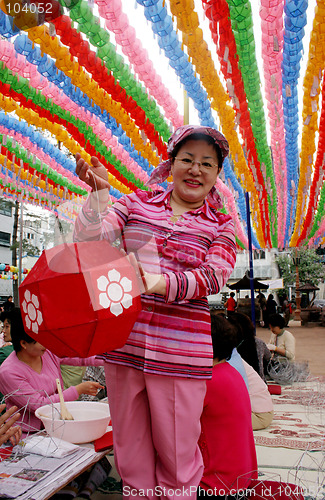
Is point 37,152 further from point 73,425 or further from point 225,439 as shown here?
point 225,439

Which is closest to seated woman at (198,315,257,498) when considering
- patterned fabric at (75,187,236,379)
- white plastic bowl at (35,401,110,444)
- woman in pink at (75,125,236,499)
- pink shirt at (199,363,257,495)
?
pink shirt at (199,363,257,495)

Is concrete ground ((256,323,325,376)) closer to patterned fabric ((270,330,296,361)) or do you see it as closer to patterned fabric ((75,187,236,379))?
patterned fabric ((270,330,296,361))

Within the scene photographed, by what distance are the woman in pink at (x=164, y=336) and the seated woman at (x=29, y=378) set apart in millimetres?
847

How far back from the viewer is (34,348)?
2.31m

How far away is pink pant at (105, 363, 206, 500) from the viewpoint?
123 cm

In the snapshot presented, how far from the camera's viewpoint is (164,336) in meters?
1.27

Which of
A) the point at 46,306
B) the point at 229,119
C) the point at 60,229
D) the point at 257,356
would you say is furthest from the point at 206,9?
the point at 257,356

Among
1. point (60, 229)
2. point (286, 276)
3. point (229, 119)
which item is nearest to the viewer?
point (60, 229)

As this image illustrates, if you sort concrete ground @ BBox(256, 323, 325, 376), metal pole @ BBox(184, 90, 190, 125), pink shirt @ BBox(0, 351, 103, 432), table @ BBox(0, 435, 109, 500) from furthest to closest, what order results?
1. concrete ground @ BBox(256, 323, 325, 376)
2. metal pole @ BBox(184, 90, 190, 125)
3. pink shirt @ BBox(0, 351, 103, 432)
4. table @ BBox(0, 435, 109, 500)

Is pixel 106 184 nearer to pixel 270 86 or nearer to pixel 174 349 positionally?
pixel 174 349

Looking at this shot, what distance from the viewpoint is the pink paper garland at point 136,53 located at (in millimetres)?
2733

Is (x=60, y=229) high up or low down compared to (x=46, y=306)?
up

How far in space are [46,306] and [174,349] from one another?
49 centimetres

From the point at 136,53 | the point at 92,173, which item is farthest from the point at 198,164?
the point at 136,53
